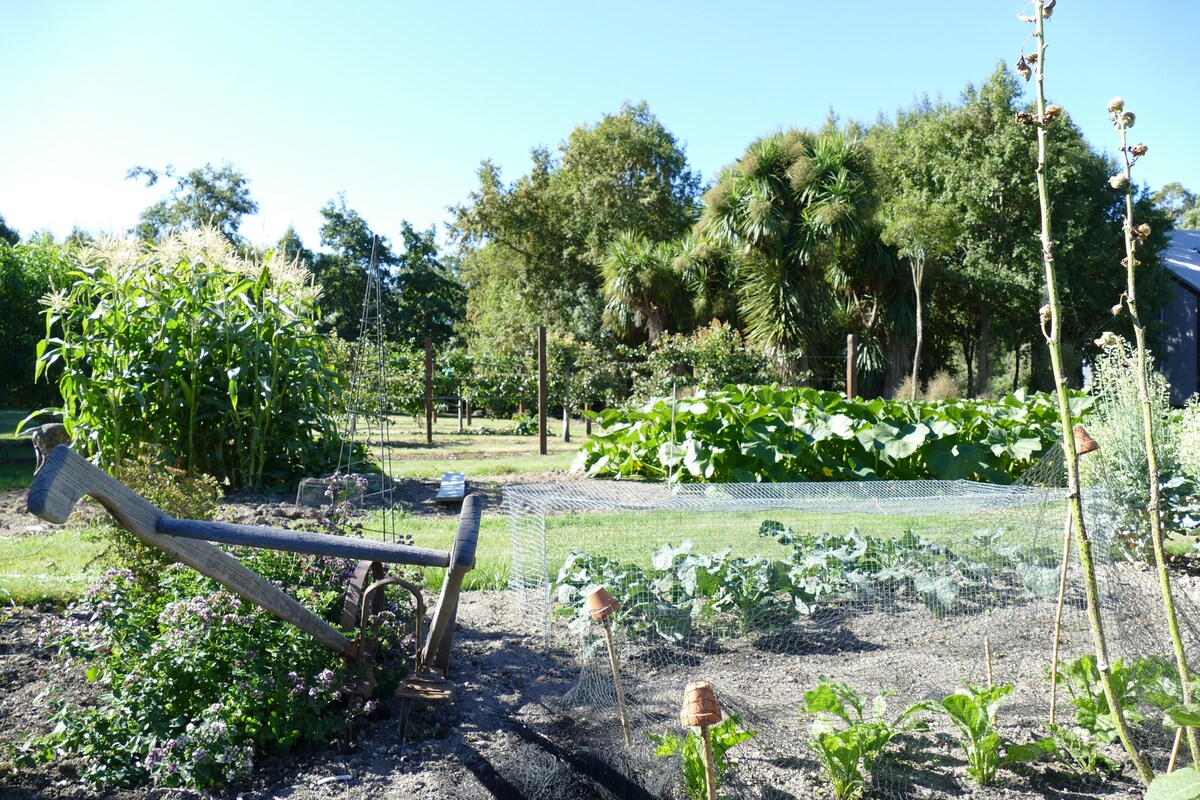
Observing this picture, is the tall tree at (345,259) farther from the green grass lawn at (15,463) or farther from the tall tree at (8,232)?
the green grass lawn at (15,463)

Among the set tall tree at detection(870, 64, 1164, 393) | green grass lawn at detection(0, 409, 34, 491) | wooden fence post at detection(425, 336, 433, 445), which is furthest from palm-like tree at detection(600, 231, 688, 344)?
green grass lawn at detection(0, 409, 34, 491)

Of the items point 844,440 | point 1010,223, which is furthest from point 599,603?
point 1010,223

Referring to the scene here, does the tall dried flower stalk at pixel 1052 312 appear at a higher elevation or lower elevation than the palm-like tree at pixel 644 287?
lower

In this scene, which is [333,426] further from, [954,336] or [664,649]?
[954,336]

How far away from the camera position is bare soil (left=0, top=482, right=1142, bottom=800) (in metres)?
2.41

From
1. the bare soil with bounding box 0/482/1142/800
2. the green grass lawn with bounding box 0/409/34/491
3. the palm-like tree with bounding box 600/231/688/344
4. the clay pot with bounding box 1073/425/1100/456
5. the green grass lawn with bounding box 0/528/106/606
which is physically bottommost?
the bare soil with bounding box 0/482/1142/800

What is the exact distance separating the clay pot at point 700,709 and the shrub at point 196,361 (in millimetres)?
5581

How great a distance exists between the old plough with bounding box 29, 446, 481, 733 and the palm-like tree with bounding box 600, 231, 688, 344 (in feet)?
56.8

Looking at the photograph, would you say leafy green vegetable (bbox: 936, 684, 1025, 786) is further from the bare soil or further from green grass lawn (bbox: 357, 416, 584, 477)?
green grass lawn (bbox: 357, 416, 584, 477)

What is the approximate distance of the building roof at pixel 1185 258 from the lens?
2628cm

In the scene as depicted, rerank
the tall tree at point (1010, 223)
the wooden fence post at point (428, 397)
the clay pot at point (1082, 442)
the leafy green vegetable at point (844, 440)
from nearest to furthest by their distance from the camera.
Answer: the clay pot at point (1082, 442)
the leafy green vegetable at point (844, 440)
the wooden fence post at point (428, 397)
the tall tree at point (1010, 223)

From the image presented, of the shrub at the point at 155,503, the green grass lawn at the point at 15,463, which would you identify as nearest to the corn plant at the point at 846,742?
the shrub at the point at 155,503

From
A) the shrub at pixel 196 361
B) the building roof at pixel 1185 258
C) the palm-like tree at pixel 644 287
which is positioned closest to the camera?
the shrub at pixel 196 361

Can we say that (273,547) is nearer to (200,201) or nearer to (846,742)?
(846,742)
